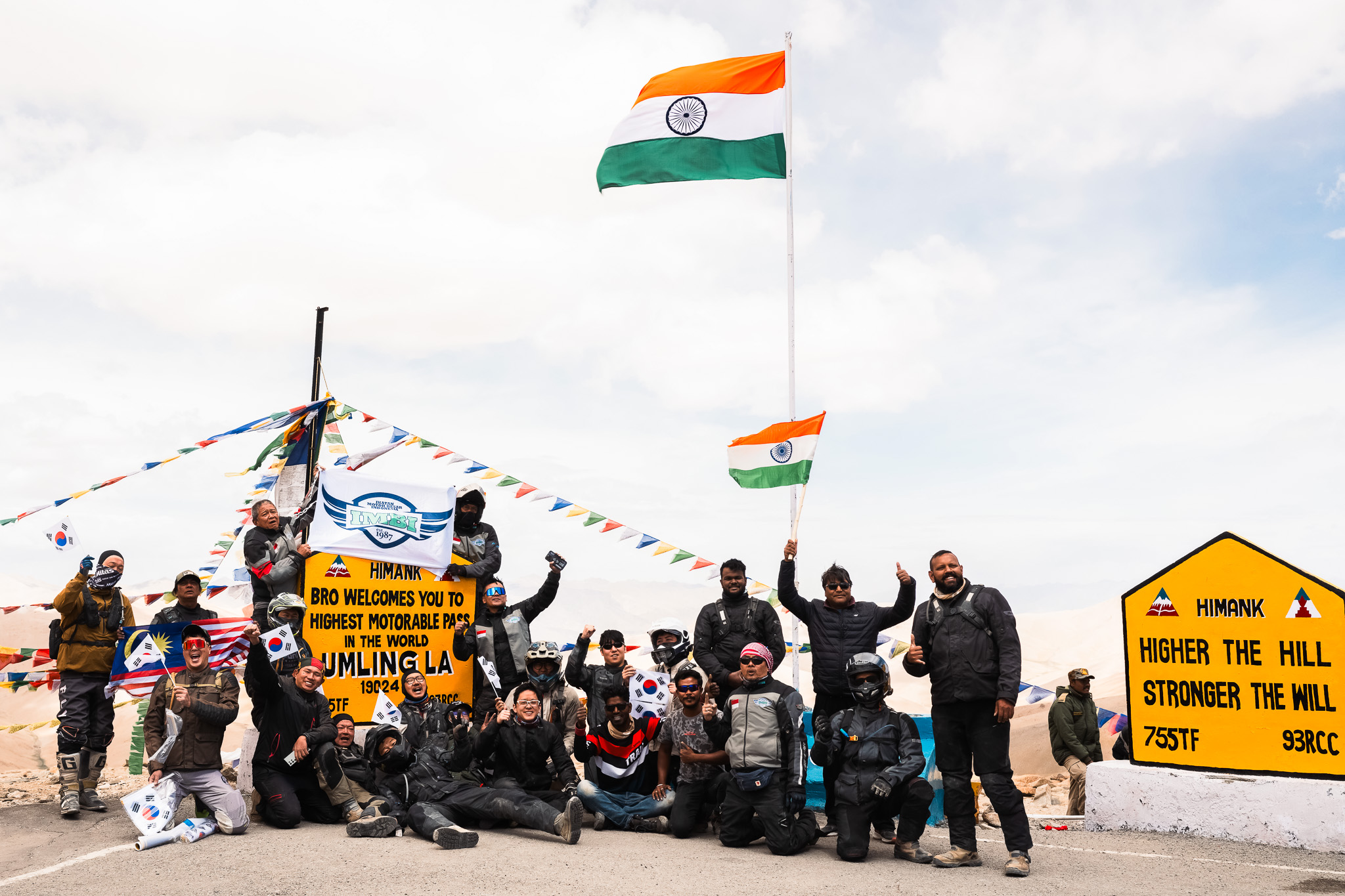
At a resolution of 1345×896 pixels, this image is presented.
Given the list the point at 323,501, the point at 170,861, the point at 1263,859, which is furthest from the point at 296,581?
the point at 1263,859

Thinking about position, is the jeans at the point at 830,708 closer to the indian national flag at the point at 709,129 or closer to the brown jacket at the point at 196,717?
the brown jacket at the point at 196,717

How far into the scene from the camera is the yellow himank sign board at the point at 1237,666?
8.87 metres

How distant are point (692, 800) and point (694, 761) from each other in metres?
0.35

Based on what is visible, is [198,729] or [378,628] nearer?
[198,729]

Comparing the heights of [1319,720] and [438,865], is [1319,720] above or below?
above

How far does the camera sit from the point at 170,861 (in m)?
7.23

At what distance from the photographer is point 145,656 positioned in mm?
9211

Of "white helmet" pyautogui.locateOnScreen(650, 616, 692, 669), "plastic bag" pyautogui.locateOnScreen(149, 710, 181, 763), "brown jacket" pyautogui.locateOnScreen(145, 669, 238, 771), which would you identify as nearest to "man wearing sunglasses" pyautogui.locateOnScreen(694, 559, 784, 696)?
"white helmet" pyautogui.locateOnScreen(650, 616, 692, 669)

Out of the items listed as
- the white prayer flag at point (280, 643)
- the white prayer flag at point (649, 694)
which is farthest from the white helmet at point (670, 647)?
the white prayer flag at point (280, 643)

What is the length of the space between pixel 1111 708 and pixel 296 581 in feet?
67.0

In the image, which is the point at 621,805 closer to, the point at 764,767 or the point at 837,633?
the point at 764,767

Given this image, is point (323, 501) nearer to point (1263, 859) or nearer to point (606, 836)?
point (606, 836)

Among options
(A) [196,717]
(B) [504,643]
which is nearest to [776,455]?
(B) [504,643]

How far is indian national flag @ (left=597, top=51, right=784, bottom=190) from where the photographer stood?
38.4 ft
